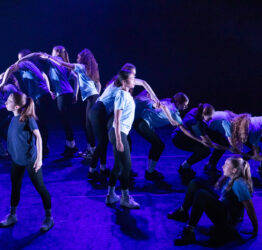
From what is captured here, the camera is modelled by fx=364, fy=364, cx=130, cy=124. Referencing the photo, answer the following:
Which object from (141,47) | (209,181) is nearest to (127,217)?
(209,181)

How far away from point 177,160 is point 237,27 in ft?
15.3

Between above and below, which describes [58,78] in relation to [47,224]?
above

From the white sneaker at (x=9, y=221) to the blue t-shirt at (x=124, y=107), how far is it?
1218mm

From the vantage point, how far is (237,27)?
823 centimetres

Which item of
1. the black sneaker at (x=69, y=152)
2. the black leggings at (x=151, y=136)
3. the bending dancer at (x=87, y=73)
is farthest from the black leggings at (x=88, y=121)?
the black leggings at (x=151, y=136)

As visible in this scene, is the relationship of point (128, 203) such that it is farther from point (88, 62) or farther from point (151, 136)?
Result: point (88, 62)

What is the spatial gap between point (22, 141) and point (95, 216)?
99 cm

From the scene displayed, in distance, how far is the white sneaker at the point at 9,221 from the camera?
3138 mm

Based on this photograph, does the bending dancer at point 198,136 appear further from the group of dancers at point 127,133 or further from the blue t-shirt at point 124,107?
the blue t-shirt at point 124,107

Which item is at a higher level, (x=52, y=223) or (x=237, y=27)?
(x=237, y=27)

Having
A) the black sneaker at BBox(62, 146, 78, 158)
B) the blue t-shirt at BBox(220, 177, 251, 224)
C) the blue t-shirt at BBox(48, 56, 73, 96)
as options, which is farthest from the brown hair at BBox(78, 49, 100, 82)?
the blue t-shirt at BBox(220, 177, 251, 224)

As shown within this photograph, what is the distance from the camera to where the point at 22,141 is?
114 inches

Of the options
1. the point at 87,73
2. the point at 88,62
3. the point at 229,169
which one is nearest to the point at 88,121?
the point at 87,73

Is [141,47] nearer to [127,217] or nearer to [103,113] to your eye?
[103,113]
